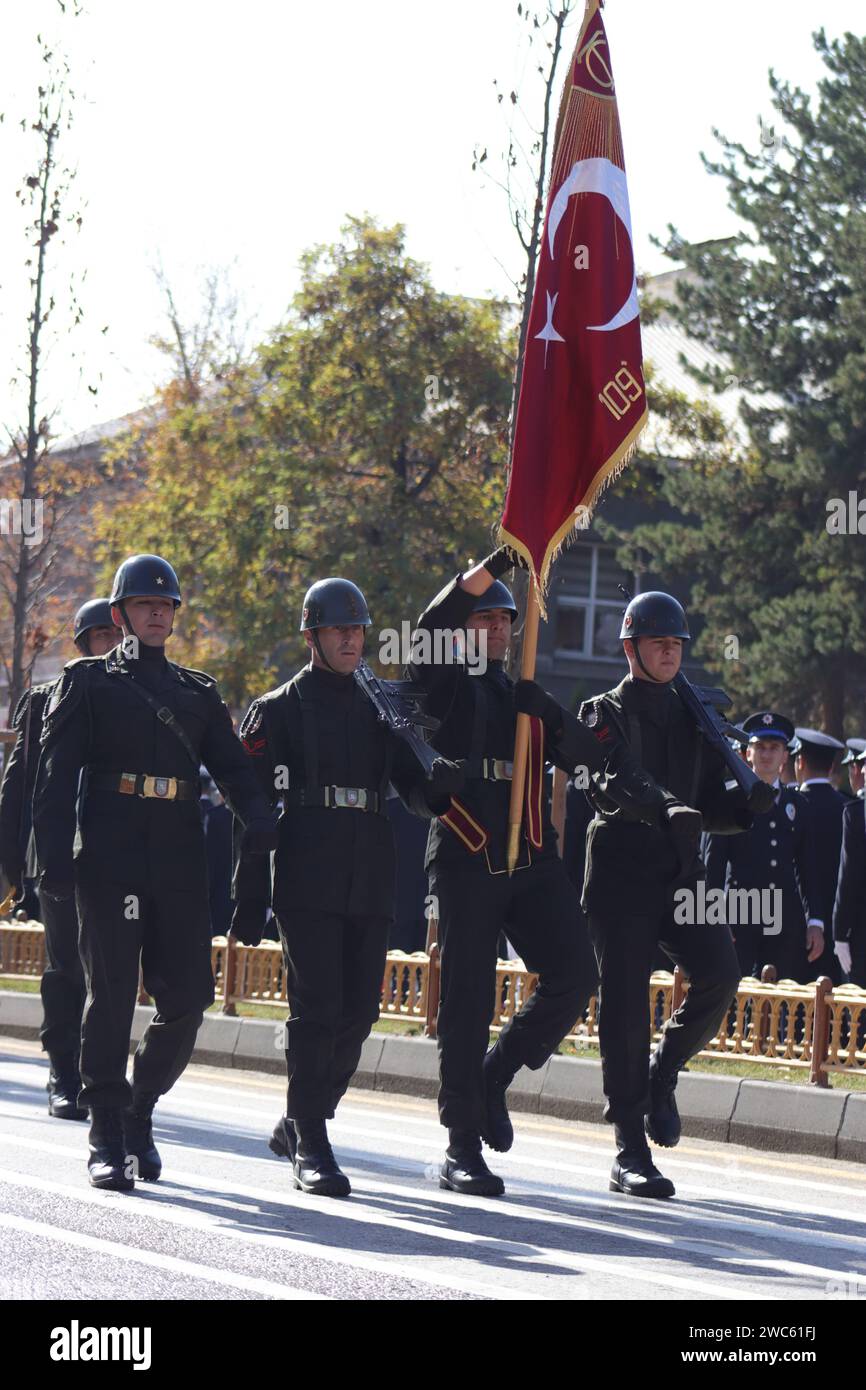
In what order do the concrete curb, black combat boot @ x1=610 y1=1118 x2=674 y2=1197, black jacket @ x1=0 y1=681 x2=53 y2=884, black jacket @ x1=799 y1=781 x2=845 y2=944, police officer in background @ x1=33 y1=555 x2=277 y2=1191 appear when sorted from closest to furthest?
police officer in background @ x1=33 y1=555 x2=277 y2=1191 → black combat boot @ x1=610 y1=1118 x2=674 y2=1197 → black jacket @ x1=0 y1=681 x2=53 y2=884 → the concrete curb → black jacket @ x1=799 y1=781 x2=845 y2=944

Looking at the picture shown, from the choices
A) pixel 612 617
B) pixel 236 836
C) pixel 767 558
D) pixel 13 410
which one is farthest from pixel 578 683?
pixel 236 836

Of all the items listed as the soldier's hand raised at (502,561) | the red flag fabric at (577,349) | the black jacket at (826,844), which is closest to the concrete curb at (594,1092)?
the soldier's hand raised at (502,561)

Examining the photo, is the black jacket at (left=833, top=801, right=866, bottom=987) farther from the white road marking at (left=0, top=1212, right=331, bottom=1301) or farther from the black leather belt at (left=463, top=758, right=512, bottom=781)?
the white road marking at (left=0, top=1212, right=331, bottom=1301)

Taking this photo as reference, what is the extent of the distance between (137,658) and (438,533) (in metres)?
24.4

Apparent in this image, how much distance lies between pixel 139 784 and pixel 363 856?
0.83 meters

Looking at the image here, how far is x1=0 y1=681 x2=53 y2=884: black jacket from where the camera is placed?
9.41 meters

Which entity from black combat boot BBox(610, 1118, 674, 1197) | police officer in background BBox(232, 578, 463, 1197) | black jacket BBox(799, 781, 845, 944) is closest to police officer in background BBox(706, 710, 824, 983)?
black jacket BBox(799, 781, 845, 944)

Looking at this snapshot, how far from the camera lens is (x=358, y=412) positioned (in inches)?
1210

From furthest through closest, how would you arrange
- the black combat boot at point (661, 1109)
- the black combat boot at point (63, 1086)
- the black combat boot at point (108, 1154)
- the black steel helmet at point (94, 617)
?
the black combat boot at point (63, 1086) < the black steel helmet at point (94, 617) < the black combat boot at point (661, 1109) < the black combat boot at point (108, 1154)

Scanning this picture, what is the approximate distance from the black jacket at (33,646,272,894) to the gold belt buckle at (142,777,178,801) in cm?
2

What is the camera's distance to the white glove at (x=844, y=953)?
11617mm

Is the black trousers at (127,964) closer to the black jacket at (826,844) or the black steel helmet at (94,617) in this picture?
the black steel helmet at (94,617)

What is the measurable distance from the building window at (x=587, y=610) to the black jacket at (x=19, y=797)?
110 feet

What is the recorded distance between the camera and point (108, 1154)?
7.59 metres
